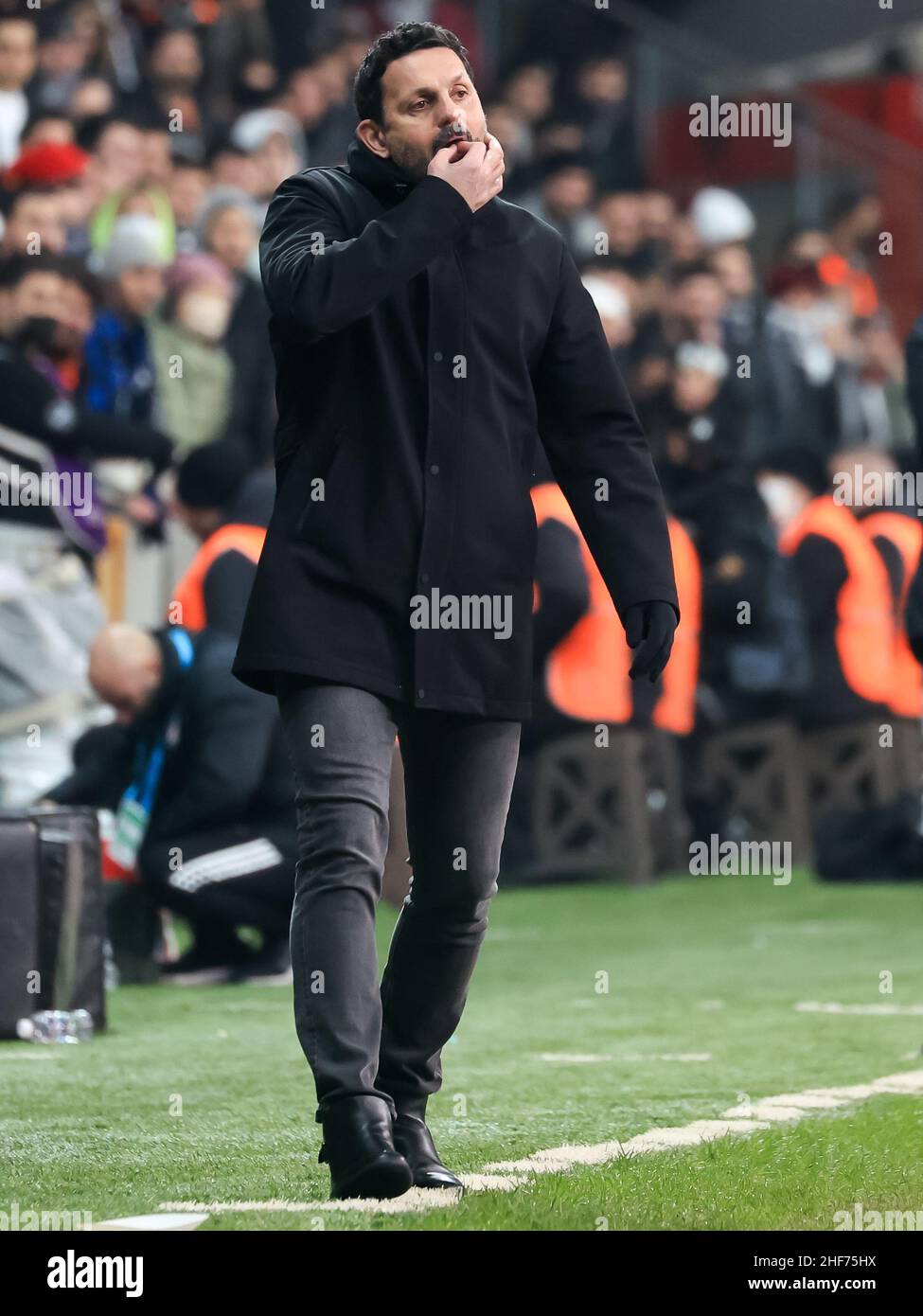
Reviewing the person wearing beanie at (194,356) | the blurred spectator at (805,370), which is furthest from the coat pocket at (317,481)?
the blurred spectator at (805,370)

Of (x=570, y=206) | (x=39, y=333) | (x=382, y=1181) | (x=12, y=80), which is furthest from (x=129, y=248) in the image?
(x=382, y=1181)

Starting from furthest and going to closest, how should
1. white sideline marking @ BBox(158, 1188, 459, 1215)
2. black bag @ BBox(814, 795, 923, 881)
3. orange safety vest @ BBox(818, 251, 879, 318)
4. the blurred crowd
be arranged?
orange safety vest @ BBox(818, 251, 879, 318) → black bag @ BBox(814, 795, 923, 881) → the blurred crowd → white sideline marking @ BBox(158, 1188, 459, 1215)

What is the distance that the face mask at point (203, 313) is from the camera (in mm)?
11609

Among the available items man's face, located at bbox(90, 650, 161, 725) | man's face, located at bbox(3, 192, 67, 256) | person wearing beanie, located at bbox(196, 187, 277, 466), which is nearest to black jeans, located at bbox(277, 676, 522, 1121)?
man's face, located at bbox(90, 650, 161, 725)

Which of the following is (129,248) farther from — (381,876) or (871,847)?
(381,876)

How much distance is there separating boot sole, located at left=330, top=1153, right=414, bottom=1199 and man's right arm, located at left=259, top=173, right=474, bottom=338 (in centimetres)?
134

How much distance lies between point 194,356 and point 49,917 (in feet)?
16.8

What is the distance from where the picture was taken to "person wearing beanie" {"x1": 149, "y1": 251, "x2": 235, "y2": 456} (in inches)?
453

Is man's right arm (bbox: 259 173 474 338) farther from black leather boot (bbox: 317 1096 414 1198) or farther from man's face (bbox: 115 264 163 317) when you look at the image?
man's face (bbox: 115 264 163 317)

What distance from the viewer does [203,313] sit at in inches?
458

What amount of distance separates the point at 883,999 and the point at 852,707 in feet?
19.6
